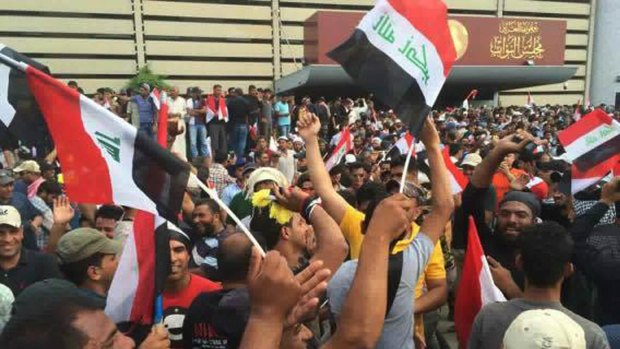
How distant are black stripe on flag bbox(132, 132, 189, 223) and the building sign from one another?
18.4m

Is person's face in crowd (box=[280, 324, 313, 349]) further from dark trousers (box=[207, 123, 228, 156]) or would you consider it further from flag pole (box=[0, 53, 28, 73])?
dark trousers (box=[207, 123, 228, 156])

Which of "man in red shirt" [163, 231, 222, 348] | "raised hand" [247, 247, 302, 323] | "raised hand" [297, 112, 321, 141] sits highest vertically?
"raised hand" [297, 112, 321, 141]

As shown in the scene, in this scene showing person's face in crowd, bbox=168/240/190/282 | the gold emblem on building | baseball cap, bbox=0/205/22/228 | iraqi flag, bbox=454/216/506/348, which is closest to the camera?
iraqi flag, bbox=454/216/506/348

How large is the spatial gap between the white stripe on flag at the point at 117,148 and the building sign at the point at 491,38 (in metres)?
18.3

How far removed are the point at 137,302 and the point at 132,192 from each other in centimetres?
47

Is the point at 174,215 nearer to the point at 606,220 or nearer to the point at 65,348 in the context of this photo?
the point at 65,348

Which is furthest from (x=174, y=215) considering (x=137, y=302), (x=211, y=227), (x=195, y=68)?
(x=195, y=68)

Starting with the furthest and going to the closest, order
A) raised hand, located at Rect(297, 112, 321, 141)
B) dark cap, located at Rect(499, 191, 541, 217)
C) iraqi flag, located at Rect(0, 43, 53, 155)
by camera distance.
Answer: dark cap, located at Rect(499, 191, 541, 217) < raised hand, located at Rect(297, 112, 321, 141) < iraqi flag, located at Rect(0, 43, 53, 155)

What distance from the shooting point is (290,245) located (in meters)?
2.77

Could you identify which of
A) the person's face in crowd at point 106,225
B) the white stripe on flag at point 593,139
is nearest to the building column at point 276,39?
the person's face in crowd at point 106,225

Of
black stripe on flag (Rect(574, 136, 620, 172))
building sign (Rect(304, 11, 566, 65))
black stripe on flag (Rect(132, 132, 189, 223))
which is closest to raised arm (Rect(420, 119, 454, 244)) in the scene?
black stripe on flag (Rect(132, 132, 189, 223))

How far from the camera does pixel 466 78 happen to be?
22.7 metres

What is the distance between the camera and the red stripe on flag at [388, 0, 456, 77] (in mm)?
2477

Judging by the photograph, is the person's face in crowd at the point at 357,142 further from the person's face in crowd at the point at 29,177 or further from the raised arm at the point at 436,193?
the raised arm at the point at 436,193
